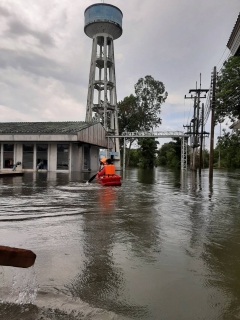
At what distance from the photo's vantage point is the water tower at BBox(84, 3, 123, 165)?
43.1 metres

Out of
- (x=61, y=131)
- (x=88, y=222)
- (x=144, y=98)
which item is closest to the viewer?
(x=88, y=222)

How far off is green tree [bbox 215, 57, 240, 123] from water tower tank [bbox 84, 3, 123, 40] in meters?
19.7

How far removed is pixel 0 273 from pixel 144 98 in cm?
5988

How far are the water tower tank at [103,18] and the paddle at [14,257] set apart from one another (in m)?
45.1

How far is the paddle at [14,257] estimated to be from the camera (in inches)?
102

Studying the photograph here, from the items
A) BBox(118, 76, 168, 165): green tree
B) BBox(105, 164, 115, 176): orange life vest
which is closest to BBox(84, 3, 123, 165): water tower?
BBox(118, 76, 168, 165): green tree

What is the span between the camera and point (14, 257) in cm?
263

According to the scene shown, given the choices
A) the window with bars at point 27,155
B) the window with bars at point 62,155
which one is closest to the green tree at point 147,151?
the window with bars at point 62,155

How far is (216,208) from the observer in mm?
8656

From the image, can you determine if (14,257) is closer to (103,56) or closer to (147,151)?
(103,56)

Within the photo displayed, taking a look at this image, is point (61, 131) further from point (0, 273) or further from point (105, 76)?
point (0, 273)

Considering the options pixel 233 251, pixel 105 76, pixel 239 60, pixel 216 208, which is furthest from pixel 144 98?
pixel 233 251

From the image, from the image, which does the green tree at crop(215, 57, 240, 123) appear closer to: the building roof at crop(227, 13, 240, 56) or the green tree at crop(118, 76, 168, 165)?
the building roof at crop(227, 13, 240, 56)

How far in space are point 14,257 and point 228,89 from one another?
3087cm
